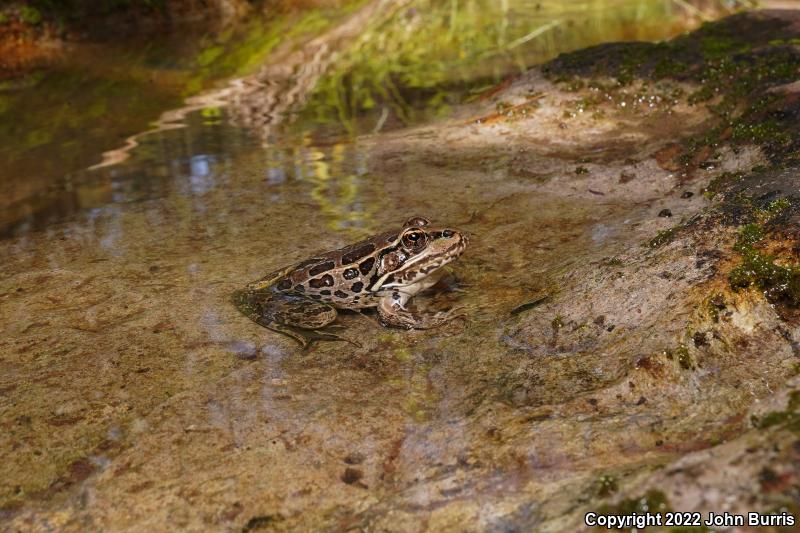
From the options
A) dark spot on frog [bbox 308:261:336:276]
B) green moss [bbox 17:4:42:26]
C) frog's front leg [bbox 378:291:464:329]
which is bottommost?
frog's front leg [bbox 378:291:464:329]

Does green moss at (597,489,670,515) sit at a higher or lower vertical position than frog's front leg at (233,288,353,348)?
higher

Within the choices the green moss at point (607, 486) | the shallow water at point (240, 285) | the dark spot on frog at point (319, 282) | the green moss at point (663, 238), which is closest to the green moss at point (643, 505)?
the green moss at point (607, 486)

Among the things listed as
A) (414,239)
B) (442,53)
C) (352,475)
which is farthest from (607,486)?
(442,53)

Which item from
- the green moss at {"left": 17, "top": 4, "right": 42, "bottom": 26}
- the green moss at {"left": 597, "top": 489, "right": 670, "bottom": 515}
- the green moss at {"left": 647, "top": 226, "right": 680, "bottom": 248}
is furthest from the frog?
the green moss at {"left": 17, "top": 4, "right": 42, "bottom": 26}

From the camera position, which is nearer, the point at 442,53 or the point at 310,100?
the point at 310,100

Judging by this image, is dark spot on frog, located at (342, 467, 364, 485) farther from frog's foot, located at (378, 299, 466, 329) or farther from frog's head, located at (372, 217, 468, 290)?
frog's head, located at (372, 217, 468, 290)

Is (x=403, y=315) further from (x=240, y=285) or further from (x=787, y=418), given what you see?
(x=787, y=418)

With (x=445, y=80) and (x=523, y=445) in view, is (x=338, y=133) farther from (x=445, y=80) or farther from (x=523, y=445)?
(x=523, y=445)
